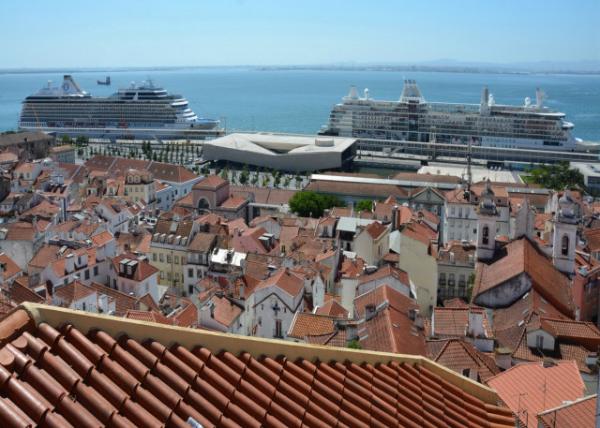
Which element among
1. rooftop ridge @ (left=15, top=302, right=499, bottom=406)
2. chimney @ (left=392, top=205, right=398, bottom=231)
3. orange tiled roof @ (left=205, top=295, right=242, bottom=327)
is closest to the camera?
rooftop ridge @ (left=15, top=302, right=499, bottom=406)

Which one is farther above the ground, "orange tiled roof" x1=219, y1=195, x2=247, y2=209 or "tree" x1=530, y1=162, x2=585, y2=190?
"orange tiled roof" x1=219, y1=195, x2=247, y2=209

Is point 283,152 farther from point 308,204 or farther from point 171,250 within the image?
point 171,250

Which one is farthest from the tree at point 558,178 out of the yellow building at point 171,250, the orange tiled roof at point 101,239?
the orange tiled roof at point 101,239

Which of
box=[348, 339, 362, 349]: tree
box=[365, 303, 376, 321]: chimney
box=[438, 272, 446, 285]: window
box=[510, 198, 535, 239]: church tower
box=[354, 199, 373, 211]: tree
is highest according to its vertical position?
box=[510, 198, 535, 239]: church tower

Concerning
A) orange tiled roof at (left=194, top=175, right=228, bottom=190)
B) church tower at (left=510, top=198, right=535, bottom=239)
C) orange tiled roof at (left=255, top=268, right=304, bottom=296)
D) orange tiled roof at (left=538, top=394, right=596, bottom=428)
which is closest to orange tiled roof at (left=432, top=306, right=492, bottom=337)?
orange tiled roof at (left=255, top=268, right=304, bottom=296)

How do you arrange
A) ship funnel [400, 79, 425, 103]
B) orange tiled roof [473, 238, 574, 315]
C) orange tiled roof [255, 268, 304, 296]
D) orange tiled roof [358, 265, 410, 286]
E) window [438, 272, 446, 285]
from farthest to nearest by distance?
ship funnel [400, 79, 425, 103] < window [438, 272, 446, 285] < orange tiled roof [473, 238, 574, 315] < orange tiled roof [358, 265, 410, 286] < orange tiled roof [255, 268, 304, 296]

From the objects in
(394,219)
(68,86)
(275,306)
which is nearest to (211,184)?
(394,219)

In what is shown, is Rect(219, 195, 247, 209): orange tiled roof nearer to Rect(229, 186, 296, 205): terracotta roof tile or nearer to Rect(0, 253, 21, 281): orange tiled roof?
Rect(229, 186, 296, 205): terracotta roof tile

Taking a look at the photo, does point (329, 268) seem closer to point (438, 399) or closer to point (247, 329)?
point (247, 329)

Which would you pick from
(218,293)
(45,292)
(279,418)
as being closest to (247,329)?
(218,293)
